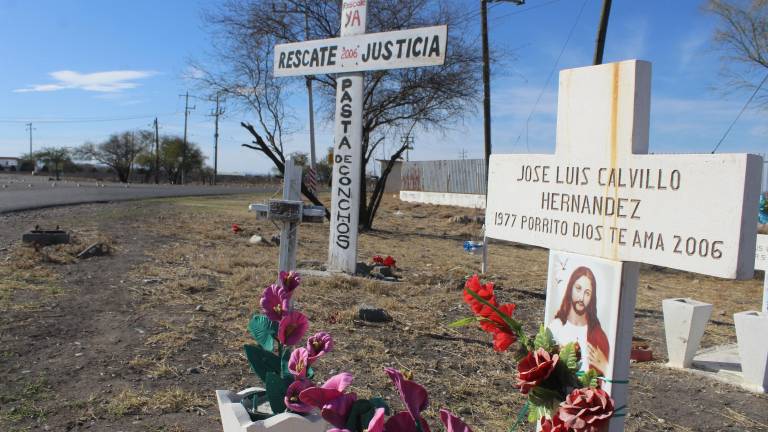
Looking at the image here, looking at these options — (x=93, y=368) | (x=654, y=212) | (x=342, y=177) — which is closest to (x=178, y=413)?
(x=93, y=368)

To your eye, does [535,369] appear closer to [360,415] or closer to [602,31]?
[360,415]

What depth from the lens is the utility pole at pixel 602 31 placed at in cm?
1345

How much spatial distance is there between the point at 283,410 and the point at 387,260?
7.66 m

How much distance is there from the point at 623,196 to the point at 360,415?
133cm

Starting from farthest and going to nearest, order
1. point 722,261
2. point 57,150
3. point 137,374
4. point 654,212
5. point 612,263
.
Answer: point 57,150 < point 137,374 < point 612,263 < point 654,212 < point 722,261

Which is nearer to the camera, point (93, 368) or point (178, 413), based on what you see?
point (178, 413)

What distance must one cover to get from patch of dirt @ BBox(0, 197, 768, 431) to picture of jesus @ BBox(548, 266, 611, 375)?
141cm

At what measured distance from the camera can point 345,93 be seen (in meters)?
9.38

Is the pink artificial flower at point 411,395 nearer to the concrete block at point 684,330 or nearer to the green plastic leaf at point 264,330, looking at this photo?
the green plastic leaf at point 264,330

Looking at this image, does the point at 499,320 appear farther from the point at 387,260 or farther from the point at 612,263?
the point at 387,260

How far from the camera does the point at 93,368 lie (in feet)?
14.1

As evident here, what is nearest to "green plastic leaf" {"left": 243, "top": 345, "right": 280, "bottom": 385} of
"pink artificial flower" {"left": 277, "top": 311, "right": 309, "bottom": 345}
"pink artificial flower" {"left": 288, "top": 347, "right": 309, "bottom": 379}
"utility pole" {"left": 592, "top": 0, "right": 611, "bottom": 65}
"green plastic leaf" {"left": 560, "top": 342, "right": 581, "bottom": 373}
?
"pink artificial flower" {"left": 277, "top": 311, "right": 309, "bottom": 345}

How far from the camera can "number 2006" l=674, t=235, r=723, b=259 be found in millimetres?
2053

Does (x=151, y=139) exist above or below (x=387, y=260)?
above
